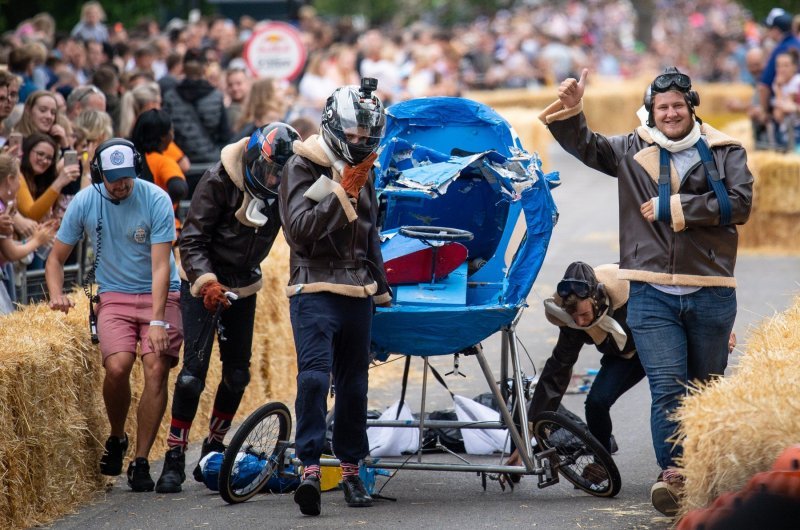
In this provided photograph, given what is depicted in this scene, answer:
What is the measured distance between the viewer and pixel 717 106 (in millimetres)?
33500

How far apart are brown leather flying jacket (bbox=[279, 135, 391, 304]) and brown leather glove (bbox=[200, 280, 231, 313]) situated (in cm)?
49

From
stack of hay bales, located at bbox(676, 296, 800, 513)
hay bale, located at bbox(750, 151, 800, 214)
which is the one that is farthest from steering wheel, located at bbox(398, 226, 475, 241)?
hay bale, located at bbox(750, 151, 800, 214)

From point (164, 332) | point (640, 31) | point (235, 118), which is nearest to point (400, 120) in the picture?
point (164, 332)

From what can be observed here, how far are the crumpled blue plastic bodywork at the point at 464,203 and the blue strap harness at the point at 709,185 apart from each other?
0.72 m

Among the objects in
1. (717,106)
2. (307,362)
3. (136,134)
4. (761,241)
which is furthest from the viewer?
(717,106)

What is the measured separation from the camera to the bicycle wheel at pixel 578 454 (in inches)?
267

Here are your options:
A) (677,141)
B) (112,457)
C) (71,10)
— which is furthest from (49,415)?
(71,10)

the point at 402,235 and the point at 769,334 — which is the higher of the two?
the point at 402,235

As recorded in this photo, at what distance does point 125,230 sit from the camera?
732 cm

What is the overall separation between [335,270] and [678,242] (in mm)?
1618

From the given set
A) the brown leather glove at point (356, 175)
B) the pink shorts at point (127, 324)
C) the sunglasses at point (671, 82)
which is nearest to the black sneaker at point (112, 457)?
the pink shorts at point (127, 324)

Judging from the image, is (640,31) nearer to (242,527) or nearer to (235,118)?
(235,118)

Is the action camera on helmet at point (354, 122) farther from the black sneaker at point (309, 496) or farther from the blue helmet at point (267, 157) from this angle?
the black sneaker at point (309, 496)

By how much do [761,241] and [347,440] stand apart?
10.3 m
